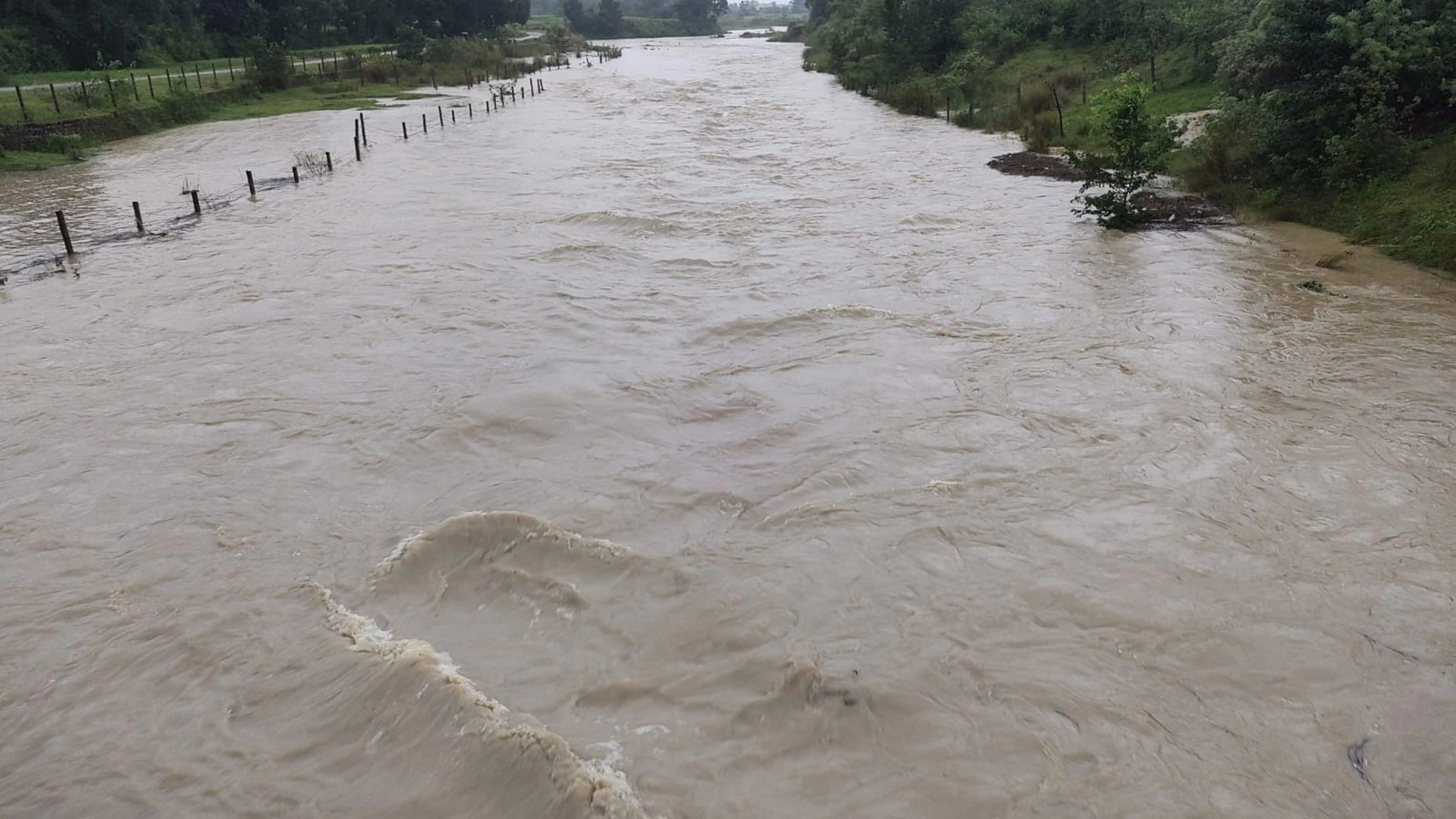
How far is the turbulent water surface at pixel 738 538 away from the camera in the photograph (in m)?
4.98

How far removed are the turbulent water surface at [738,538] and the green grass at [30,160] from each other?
13178mm

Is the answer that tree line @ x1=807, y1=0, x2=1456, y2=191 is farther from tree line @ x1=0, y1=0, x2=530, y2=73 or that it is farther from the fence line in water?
tree line @ x1=0, y1=0, x2=530, y2=73

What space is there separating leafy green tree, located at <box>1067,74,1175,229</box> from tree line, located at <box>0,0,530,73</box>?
125 ft

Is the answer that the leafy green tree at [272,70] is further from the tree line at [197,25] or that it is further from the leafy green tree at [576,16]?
the leafy green tree at [576,16]

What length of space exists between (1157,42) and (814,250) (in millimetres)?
18060

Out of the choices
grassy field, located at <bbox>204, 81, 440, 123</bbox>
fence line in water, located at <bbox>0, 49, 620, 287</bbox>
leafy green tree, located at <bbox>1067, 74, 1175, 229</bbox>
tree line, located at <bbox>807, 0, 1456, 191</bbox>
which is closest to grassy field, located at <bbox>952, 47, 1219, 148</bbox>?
tree line, located at <bbox>807, 0, 1456, 191</bbox>

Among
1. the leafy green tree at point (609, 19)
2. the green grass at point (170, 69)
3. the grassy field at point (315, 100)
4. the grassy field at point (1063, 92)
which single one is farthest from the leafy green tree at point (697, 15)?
the grassy field at point (1063, 92)

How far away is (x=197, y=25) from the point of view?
50.5 m

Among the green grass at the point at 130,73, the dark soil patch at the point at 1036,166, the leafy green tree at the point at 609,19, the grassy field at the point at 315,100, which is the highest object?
the leafy green tree at the point at 609,19

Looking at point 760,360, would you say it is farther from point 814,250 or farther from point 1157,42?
point 1157,42

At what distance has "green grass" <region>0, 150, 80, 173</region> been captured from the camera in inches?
946

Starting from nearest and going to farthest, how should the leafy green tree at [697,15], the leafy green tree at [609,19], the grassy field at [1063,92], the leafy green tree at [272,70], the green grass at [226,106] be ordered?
the grassy field at [1063,92], the green grass at [226,106], the leafy green tree at [272,70], the leafy green tree at [609,19], the leafy green tree at [697,15]

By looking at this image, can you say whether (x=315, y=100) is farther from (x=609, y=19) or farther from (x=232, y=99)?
(x=609, y=19)

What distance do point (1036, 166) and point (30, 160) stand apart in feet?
85.3
